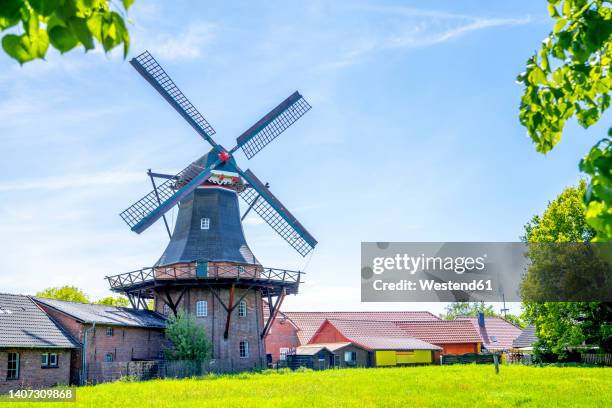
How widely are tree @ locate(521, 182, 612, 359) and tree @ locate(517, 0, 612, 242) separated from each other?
104 feet

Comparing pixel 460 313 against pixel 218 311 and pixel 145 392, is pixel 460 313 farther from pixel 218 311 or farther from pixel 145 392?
pixel 145 392

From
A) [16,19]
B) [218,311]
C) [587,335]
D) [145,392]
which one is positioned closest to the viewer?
[16,19]

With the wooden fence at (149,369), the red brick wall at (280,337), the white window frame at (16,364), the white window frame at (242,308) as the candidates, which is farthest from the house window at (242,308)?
the white window frame at (16,364)

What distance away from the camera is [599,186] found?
9.33ft

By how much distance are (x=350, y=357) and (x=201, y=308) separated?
15.3 meters

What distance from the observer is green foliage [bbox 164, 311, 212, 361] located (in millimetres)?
28969

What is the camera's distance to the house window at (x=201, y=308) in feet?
105

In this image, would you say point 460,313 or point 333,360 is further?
point 460,313

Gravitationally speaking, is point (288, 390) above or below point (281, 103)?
below

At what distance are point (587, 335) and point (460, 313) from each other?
68.5m

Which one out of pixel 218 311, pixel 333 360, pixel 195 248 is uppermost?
pixel 195 248

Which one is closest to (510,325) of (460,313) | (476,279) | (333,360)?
(476,279)

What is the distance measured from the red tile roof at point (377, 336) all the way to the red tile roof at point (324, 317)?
216 cm

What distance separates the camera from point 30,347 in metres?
23.5
